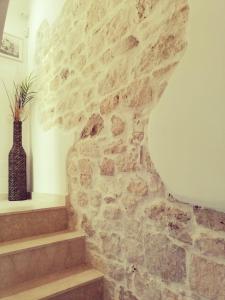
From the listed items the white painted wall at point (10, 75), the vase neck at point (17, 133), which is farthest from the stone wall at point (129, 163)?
A: the white painted wall at point (10, 75)

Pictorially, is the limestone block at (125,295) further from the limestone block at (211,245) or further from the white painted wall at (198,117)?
the white painted wall at (198,117)

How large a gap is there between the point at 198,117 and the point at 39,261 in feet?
4.95

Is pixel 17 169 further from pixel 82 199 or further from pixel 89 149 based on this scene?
pixel 89 149

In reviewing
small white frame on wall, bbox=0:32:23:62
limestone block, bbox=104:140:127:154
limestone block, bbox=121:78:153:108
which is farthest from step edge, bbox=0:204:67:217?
small white frame on wall, bbox=0:32:23:62

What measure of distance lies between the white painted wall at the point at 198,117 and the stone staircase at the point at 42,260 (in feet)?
3.39

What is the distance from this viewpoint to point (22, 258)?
1.84 m

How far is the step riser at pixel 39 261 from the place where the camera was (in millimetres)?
1765

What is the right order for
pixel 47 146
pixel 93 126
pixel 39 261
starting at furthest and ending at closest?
pixel 47 146 → pixel 93 126 → pixel 39 261

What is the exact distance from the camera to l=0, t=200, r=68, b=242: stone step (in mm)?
2049

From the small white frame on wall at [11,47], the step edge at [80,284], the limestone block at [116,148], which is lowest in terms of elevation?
the step edge at [80,284]

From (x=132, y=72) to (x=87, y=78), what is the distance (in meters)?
0.64

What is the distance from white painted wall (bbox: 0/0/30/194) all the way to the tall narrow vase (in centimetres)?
23

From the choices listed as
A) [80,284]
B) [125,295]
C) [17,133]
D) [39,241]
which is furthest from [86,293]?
[17,133]

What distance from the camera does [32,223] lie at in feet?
7.18
